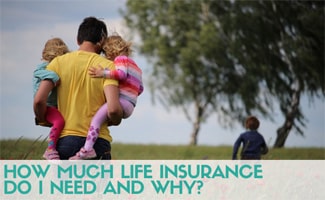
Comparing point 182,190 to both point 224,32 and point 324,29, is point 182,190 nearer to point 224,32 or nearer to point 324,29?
point 324,29

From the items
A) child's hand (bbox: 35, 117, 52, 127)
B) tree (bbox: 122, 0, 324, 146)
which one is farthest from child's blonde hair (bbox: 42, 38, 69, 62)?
tree (bbox: 122, 0, 324, 146)

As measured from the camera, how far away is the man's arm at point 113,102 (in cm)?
484

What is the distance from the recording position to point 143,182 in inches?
292

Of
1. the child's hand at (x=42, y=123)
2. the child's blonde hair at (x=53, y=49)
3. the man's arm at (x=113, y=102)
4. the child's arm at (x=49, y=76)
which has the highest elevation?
the child's blonde hair at (x=53, y=49)

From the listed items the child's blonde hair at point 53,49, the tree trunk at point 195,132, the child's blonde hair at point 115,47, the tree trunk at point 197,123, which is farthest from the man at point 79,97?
the tree trunk at point 195,132

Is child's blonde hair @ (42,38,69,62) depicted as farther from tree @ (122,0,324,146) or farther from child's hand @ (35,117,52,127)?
tree @ (122,0,324,146)

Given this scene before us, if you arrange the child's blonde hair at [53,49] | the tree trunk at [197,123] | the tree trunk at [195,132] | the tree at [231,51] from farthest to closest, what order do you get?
the tree trunk at [195,132] → the tree trunk at [197,123] → the tree at [231,51] → the child's blonde hair at [53,49]

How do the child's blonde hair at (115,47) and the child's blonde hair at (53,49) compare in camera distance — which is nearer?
the child's blonde hair at (115,47)

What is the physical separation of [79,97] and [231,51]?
78.2ft

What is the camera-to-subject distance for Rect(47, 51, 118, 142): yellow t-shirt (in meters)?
4.92

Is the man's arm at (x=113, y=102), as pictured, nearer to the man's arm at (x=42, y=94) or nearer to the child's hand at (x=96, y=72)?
the child's hand at (x=96, y=72)

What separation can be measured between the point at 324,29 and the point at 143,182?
1804cm

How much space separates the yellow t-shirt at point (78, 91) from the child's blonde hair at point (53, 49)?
33 centimetres

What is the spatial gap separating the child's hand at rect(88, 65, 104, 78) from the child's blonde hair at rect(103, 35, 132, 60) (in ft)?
0.85
